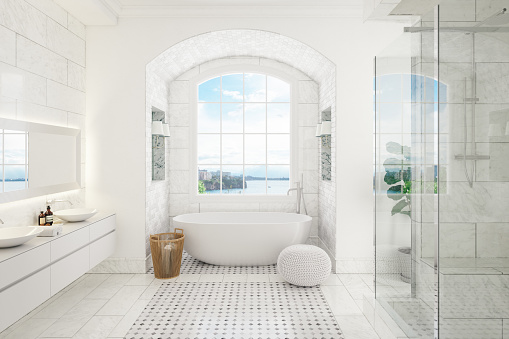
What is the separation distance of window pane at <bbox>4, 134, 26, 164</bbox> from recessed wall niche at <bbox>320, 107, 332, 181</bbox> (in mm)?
3324

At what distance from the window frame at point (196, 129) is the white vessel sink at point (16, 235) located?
2651mm

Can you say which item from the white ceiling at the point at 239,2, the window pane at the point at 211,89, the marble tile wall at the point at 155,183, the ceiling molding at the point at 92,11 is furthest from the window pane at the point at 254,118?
the ceiling molding at the point at 92,11

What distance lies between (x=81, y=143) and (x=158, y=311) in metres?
2.14

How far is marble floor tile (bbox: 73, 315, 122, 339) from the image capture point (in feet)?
9.00

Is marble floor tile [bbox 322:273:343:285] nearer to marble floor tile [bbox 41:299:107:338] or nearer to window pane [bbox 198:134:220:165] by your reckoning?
marble floor tile [bbox 41:299:107:338]

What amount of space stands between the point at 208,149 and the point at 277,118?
115cm

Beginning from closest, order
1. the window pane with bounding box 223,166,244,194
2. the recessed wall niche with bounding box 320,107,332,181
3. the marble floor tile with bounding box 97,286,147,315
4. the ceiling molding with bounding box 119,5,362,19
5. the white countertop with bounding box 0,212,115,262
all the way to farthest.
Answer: the white countertop with bounding box 0,212,115,262, the marble floor tile with bounding box 97,286,147,315, the ceiling molding with bounding box 119,5,362,19, the recessed wall niche with bounding box 320,107,332,181, the window pane with bounding box 223,166,244,194

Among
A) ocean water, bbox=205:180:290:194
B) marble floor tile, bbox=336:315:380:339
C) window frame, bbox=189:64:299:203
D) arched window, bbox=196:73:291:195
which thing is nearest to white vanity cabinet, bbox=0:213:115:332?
window frame, bbox=189:64:299:203

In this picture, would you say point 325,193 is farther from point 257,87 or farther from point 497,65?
point 497,65

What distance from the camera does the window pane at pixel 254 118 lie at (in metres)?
5.52

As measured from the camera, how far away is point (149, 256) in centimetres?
441

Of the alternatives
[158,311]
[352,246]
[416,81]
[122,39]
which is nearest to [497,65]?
[416,81]

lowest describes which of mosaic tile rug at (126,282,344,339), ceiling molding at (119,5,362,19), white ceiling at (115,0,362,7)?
mosaic tile rug at (126,282,344,339)

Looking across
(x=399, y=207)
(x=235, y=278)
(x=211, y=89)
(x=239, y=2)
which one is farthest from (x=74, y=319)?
(x=211, y=89)
